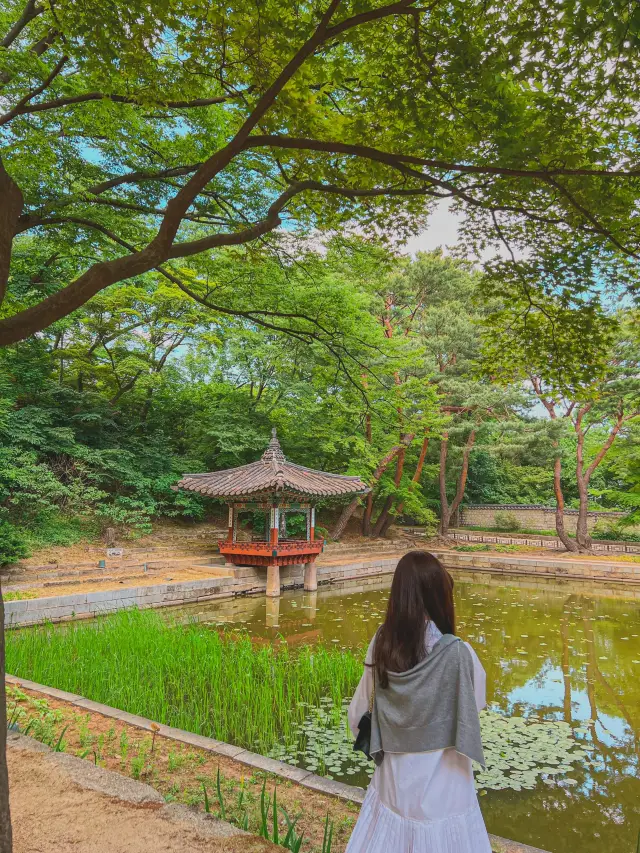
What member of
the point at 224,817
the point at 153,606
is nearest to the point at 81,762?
the point at 224,817

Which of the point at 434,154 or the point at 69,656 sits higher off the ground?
the point at 434,154

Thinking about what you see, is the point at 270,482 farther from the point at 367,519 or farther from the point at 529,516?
the point at 529,516

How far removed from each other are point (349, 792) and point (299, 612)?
319 inches

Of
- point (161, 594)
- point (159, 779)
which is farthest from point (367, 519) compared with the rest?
point (159, 779)

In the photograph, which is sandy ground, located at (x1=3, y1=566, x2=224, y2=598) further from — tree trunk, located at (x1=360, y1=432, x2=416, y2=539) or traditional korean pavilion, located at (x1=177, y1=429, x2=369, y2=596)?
tree trunk, located at (x1=360, y1=432, x2=416, y2=539)

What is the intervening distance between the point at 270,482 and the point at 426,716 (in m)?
11.9

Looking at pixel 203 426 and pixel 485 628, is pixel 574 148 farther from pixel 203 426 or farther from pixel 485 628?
pixel 203 426

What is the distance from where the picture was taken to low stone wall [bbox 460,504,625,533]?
954 inches

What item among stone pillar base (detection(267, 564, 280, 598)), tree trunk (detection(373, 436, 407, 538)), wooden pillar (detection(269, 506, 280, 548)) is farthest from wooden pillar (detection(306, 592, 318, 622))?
tree trunk (detection(373, 436, 407, 538))

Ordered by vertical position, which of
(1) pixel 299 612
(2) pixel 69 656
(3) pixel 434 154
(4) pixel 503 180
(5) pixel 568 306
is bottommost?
(1) pixel 299 612

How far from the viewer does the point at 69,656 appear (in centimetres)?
575

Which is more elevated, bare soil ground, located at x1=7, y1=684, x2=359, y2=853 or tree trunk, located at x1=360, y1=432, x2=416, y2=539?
tree trunk, located at x1=360, y1=432, x2=416, y2=539

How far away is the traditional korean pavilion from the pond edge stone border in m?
8.30

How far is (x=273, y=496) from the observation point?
1427cm
